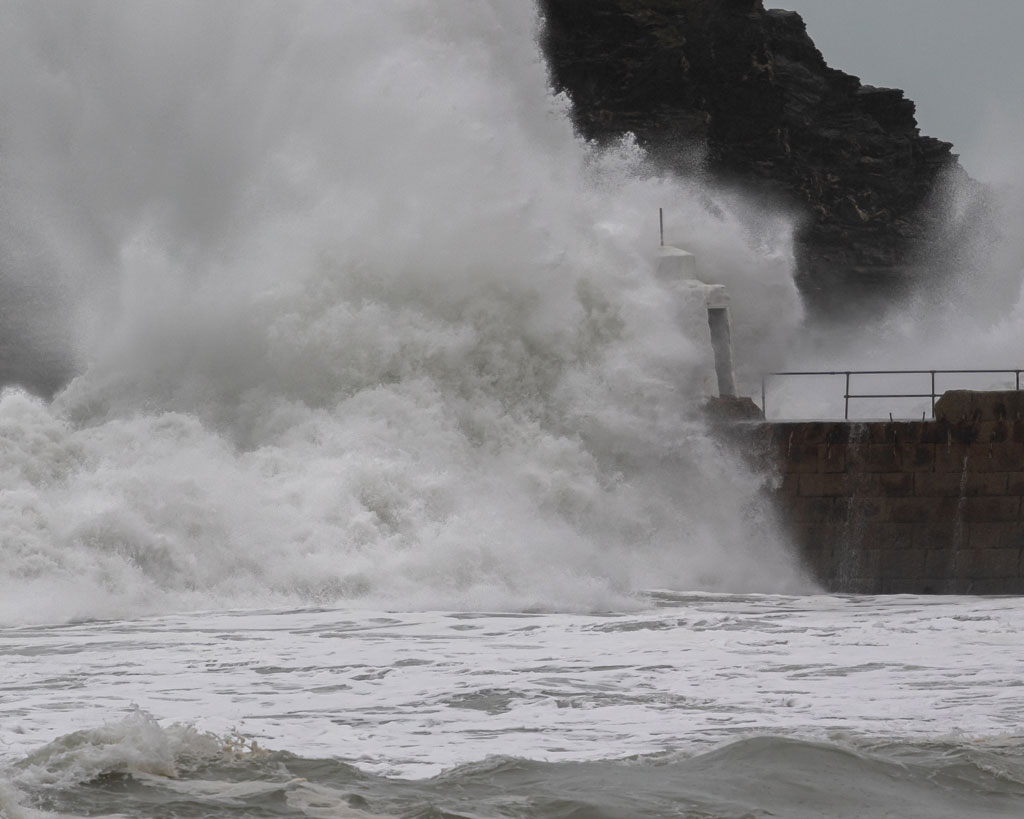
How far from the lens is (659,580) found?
14727 mm

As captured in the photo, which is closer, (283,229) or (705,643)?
(705,643)

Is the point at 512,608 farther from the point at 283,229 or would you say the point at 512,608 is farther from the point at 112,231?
the point at 112,231

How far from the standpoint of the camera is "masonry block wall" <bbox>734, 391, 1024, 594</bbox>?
14.9 m

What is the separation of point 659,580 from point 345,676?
6318mm

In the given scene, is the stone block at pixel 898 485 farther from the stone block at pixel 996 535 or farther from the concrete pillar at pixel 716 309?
the concrete pillar at pixel 716 309

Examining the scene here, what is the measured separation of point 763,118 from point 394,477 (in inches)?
1194

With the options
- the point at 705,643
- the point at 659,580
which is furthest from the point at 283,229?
the point at 705,643

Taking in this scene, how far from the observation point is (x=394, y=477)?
1402cm

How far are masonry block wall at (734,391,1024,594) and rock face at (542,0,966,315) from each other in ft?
77.6

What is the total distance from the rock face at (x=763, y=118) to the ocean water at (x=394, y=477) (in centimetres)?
1773

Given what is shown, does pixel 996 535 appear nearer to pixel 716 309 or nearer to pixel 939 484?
pixel 939 484

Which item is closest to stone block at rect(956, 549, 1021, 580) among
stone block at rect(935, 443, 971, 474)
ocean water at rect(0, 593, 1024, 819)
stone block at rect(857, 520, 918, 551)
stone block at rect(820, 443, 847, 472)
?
stone block at rect(857, 520, 918, 551)

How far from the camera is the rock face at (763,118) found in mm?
40156

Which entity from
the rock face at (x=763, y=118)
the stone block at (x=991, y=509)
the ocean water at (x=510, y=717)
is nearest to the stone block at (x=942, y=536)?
the stone block at (x=991, y=509)
